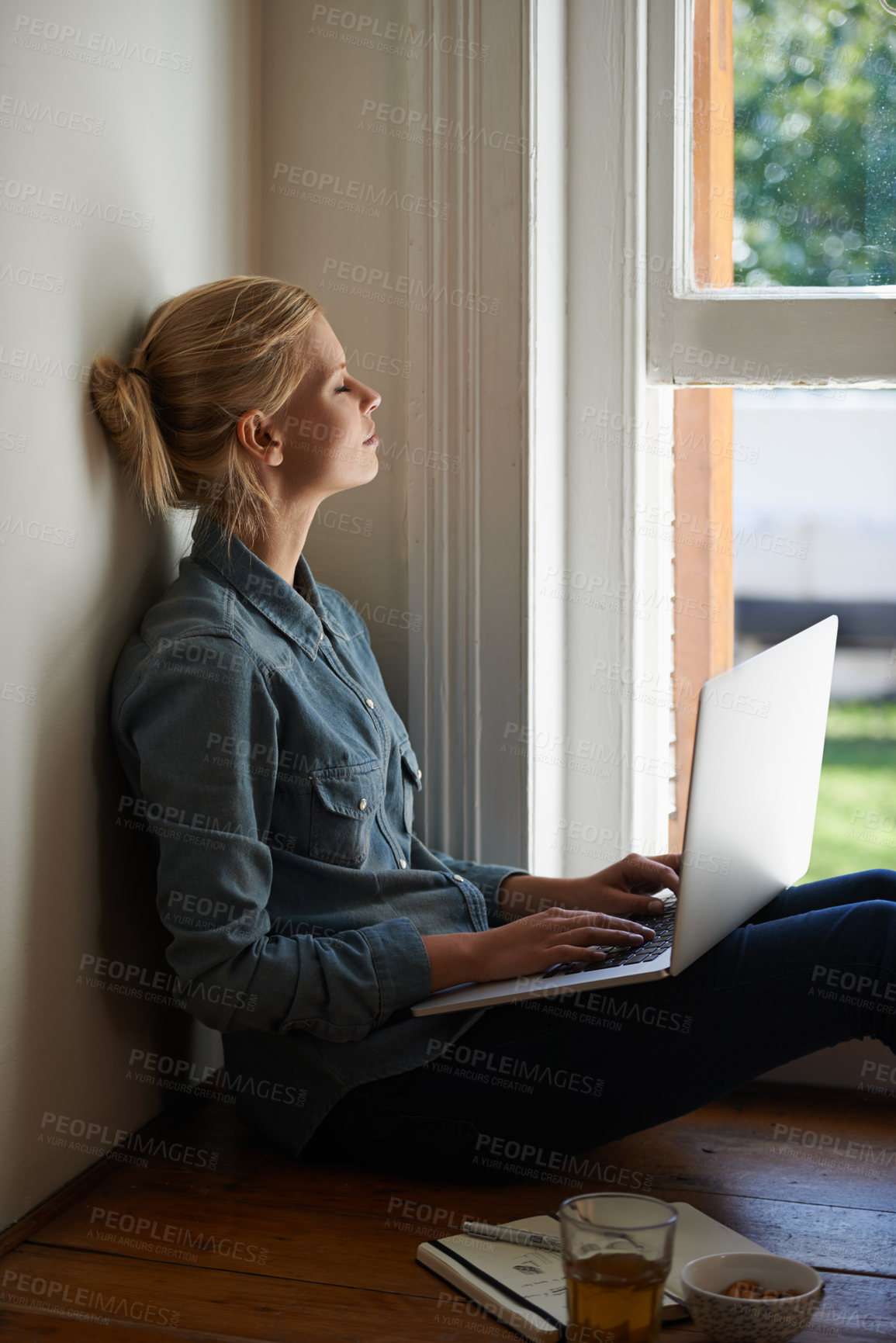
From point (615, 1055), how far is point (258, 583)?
2.14 ft

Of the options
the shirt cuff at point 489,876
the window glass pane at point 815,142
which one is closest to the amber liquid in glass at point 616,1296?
the shirt cuff at point 489,876

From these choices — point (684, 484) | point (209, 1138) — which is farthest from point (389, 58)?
point (209, 1138)

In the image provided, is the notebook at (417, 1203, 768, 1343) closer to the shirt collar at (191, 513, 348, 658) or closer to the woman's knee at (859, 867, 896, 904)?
the woman's knee at (859, 867, 896, 904)

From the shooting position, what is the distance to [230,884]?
118cm

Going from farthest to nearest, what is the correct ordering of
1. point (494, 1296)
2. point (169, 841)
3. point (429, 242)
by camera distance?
point (429, 242)
point (169, 841)
point (494, 1296)

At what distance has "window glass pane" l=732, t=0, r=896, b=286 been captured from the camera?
172 centimetres

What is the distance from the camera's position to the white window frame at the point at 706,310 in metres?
1.71

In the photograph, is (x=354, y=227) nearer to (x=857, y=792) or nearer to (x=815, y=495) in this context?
(x=815, y=495)

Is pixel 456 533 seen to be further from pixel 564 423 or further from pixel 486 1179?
pixel 486 1179

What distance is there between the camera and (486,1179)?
1.29m

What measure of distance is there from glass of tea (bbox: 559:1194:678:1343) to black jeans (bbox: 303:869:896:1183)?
345 millimetres

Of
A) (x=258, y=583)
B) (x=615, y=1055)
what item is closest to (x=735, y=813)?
(x=615, y=1055)

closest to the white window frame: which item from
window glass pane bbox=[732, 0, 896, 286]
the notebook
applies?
window glass pane bbox=[732, 0, 896, 286]

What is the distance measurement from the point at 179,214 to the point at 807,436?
96cm
